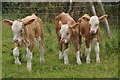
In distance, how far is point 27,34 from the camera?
810 centimetres

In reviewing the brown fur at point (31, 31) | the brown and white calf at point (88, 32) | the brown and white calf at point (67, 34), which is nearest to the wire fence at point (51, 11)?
the brown and white calf at point (67, 34)

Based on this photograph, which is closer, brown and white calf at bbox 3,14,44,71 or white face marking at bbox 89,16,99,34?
brown and white calf at bbox 3,14,44,71

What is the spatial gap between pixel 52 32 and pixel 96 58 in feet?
11.3

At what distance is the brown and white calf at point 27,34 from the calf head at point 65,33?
2.12 feet

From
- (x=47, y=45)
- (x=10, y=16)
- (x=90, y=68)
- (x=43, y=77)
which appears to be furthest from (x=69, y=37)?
(x=10, y=16)

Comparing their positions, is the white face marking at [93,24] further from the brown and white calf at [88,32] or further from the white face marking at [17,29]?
the white face marking at [17,29]

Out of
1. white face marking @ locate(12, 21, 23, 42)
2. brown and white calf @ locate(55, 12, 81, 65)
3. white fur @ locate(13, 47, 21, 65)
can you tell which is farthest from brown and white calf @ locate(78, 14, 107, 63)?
white face marking @ locate(12, 21, 23, 42)

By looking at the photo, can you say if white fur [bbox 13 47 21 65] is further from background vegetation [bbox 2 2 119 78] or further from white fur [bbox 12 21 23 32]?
white fur [bbox 12 21 23 32]

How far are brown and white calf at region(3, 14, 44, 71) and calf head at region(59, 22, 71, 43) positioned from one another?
2.12 feet

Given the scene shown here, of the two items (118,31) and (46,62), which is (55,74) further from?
(118,31)

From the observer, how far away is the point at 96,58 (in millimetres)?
9211

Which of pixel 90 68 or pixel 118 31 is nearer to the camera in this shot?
pixel 90 68

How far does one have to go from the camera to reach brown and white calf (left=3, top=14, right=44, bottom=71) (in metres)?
7.79

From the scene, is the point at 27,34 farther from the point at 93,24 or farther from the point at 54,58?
the point at 54,58
